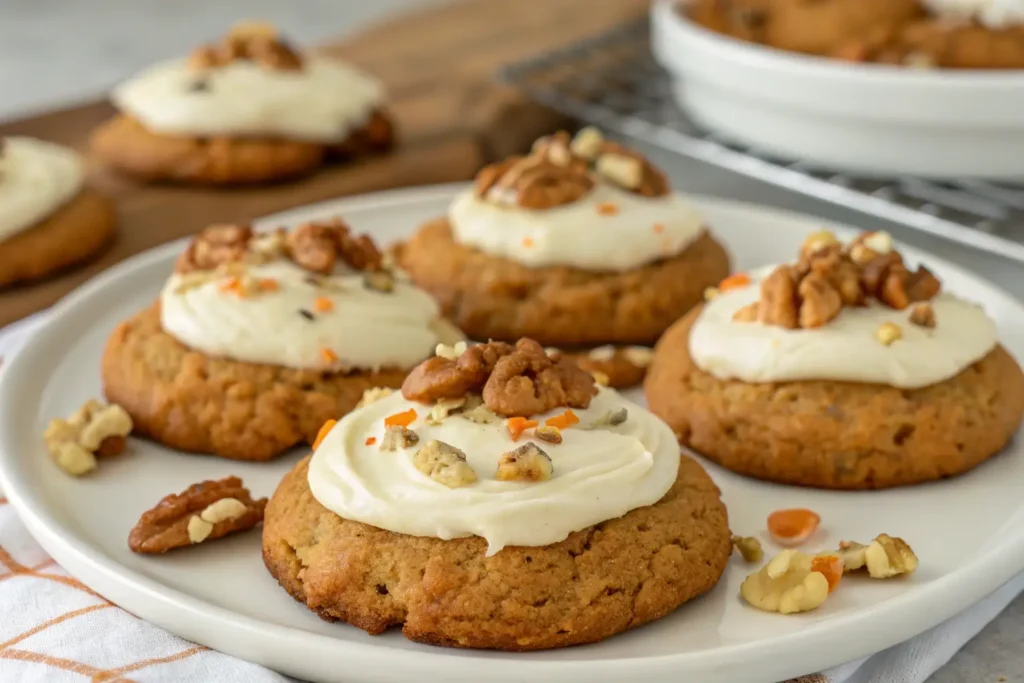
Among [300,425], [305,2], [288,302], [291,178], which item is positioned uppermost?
[288,302]

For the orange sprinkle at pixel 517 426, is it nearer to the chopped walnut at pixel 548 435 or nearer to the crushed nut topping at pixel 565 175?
the chopped walnut at pixel 548 435

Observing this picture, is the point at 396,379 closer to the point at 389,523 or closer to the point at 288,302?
the point at 288,302

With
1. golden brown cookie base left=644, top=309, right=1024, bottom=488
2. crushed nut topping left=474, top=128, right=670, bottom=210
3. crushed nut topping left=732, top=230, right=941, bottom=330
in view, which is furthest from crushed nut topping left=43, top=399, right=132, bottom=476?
crushed nut topping left=732, top=230, right=941, bottom=330

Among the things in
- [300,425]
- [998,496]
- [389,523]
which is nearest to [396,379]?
[300,425]

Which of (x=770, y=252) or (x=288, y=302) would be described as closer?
(x=288, y=302)

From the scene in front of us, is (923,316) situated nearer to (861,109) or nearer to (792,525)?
(792,525)
